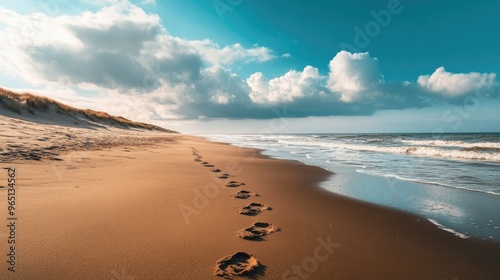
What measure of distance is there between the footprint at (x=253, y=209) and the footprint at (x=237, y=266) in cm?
151

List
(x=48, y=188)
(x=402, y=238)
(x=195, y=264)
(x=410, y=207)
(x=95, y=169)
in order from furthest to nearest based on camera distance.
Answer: (x=95, y=169) < (x=410, y=207) < (x=48, y=188) < (x=402, y=238) < (x=195, y=264)

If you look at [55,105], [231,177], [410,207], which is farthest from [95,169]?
[55,105]

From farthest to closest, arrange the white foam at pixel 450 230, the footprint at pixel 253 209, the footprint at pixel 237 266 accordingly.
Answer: the footprint at pixel 253 209 → the white foam at pixel 450 230 → the footprint at pixel 237 266

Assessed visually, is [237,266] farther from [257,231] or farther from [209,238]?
[257,231]

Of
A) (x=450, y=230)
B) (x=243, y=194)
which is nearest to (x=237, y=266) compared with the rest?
(x=243, y=194)

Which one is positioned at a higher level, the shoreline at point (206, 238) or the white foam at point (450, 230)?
the shoreline at point (206, 238)

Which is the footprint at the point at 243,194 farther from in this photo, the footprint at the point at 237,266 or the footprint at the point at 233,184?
the footprint at the point at 237,266

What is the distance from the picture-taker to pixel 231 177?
7.77 m

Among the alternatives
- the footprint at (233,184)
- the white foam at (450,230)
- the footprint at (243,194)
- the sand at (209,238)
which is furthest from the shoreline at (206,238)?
the footprint at (233,184)

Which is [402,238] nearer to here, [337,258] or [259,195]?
[337,258]

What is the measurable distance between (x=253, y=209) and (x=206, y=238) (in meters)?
1.52

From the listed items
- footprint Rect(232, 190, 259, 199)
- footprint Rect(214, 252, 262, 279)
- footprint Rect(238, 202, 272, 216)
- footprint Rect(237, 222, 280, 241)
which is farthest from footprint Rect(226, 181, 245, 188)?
footprint Rect(214, 252, 262, 279)

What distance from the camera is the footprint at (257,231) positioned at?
3347 millimetres

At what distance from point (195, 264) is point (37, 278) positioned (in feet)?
4.40
